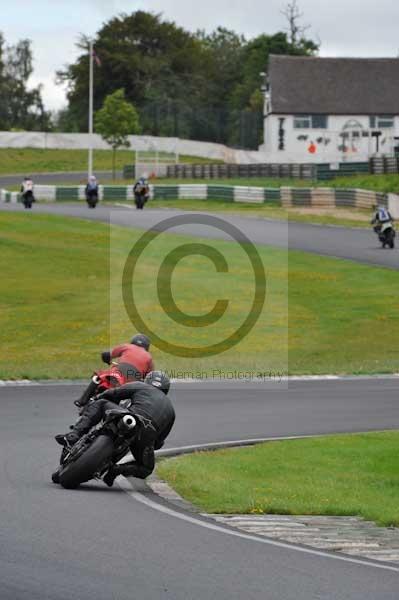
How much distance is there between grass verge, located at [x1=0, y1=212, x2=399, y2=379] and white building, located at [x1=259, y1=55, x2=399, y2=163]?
4810cm

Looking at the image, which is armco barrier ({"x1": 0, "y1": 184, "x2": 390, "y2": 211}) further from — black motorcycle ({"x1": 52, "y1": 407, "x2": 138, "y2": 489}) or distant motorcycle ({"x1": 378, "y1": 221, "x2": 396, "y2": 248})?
black motorcycle ({"x1": 52, "y1": 407, "x2": 138, "y2": 489})

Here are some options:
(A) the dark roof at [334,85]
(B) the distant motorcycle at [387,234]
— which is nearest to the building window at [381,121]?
(A) the dark roof at [334,85]

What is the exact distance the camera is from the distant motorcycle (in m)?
42.9

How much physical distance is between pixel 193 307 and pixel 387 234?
489 inches

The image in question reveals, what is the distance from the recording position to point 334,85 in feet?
318

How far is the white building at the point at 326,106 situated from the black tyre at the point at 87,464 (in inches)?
3155

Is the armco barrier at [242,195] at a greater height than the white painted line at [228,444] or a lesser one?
greater

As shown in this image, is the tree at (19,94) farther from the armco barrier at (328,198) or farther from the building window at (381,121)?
the armco barrier at (328,198)

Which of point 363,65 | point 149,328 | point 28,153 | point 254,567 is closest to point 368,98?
point 363,65

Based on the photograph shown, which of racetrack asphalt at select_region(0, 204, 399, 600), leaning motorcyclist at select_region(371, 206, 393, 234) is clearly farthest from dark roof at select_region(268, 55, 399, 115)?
racetrack asphalt at select_region(0, 204, 399, 600)

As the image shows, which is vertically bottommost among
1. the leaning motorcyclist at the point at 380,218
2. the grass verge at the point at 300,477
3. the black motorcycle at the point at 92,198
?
the grass verge at the point at 300,477

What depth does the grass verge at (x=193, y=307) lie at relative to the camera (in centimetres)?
2634

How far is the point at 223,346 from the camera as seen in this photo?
93.0ft

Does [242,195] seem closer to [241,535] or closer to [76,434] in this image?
[76,434]
